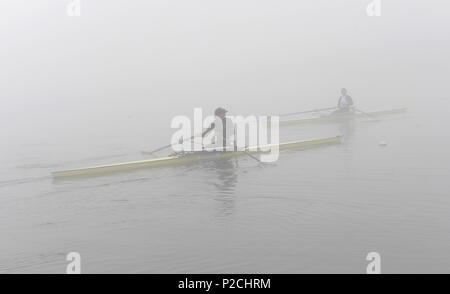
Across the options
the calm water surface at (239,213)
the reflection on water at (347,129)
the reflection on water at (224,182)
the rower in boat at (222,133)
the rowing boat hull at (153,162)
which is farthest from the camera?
the reflection on water at (347,129)

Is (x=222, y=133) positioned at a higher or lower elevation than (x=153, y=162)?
higher

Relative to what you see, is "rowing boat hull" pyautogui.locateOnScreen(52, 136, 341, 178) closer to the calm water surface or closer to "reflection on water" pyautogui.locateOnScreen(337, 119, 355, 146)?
the calm water surface

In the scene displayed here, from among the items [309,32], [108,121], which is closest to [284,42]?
[309,32]

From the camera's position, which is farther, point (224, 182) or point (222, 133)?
point (222, 133)

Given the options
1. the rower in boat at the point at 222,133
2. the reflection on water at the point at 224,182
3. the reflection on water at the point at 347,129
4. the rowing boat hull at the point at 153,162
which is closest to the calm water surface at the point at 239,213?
the reflection on water at the point at 224,182

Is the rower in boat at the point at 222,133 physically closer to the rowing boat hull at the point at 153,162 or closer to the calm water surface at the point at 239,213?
the rowing boat hull at the point at 153,162

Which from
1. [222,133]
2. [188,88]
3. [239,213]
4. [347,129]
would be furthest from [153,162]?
[188,88]

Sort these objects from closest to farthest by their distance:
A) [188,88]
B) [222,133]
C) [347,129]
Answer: [222,133], [347,129], [188,88]

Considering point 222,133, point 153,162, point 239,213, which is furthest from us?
point 222,133

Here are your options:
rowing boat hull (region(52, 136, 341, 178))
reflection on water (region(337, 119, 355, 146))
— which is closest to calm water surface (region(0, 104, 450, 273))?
rowing boat hull (region(52, 136, 341, 178))

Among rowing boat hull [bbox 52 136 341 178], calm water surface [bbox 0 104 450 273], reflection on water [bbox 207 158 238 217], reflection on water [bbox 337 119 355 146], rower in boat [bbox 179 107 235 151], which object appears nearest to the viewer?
calm water surface [bbox 0 104 450 273]

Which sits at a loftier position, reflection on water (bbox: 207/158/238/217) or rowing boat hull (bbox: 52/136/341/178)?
rowing boat hull (bbox: 52/136/341/178)

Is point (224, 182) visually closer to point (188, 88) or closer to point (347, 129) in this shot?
point (347, 129)

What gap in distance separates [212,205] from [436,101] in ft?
70.3
